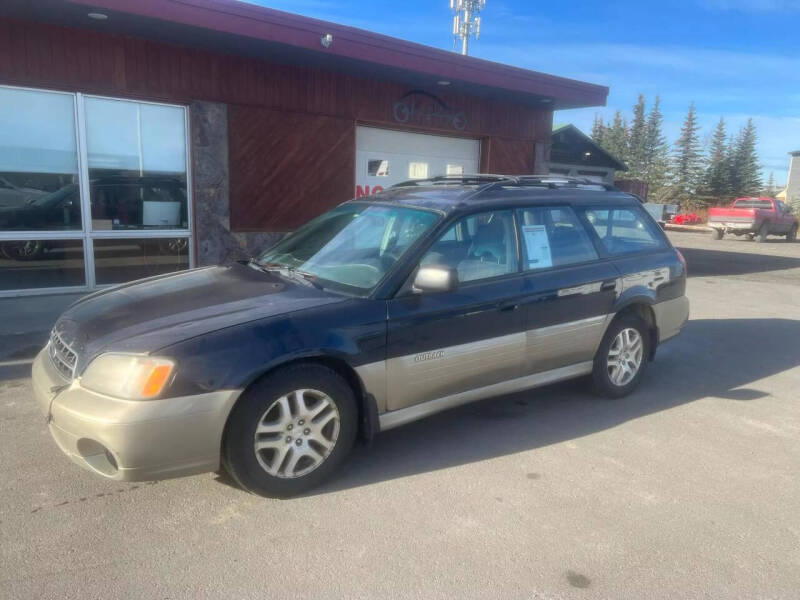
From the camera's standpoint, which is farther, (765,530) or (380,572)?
(765,530)

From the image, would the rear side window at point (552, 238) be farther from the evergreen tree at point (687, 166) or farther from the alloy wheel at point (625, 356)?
the evergreen tree at point (687, 166)

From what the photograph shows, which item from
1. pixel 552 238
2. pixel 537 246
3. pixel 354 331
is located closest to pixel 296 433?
pixel 354 331

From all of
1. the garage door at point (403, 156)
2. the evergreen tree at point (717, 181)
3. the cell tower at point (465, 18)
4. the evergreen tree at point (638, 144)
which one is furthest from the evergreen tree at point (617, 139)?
the garage door at point (403, 156)

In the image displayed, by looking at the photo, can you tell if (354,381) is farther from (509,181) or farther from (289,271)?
(509,181)

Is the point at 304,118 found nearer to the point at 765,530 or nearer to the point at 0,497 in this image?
the point at 0,497

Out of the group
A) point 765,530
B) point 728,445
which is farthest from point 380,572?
point 728,445

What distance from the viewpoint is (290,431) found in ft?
10.5

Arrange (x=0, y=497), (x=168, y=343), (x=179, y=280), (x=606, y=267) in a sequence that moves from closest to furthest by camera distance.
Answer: (x=168, y=343) → (x=0, y=497) → (x=179, y=280) → (x=606, y=267)

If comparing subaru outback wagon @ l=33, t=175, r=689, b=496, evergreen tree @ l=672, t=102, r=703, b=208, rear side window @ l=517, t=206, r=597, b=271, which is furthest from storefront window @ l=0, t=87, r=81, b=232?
evergreen tree @ l=672, t=102, r=703, b=208

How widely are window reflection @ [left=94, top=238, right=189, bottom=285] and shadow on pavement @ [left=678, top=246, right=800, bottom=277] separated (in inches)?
407

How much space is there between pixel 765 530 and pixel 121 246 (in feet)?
27.7

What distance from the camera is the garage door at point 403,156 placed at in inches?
440

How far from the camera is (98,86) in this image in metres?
8.10

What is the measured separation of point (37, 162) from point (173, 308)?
6.17 m
